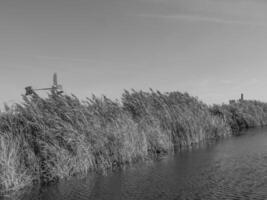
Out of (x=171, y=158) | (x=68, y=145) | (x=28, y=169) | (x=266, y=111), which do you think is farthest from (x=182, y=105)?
(x=266, y=111)

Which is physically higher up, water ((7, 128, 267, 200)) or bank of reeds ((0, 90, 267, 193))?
bank of reeds ((0, 90, 267, 193))

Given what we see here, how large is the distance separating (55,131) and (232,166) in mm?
10292

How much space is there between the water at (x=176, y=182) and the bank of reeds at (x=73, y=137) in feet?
3.90

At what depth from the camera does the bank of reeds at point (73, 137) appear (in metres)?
15.7

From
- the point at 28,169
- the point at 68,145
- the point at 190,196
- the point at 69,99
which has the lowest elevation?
the point at 190,196

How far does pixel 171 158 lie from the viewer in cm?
2230

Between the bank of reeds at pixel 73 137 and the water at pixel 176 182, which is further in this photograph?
the bank of reeds at pixel 73 137

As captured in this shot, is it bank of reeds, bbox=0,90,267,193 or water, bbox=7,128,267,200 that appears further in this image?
bank of reeds, bbox=0,90,267,193

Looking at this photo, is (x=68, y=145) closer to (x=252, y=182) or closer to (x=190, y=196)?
(x=190, y=196)

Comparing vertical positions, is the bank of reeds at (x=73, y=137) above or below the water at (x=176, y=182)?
above

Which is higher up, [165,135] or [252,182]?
[165,135]

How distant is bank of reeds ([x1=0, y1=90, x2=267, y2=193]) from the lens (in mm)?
15734

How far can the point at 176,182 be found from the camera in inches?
604

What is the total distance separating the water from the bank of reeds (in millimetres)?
1190
